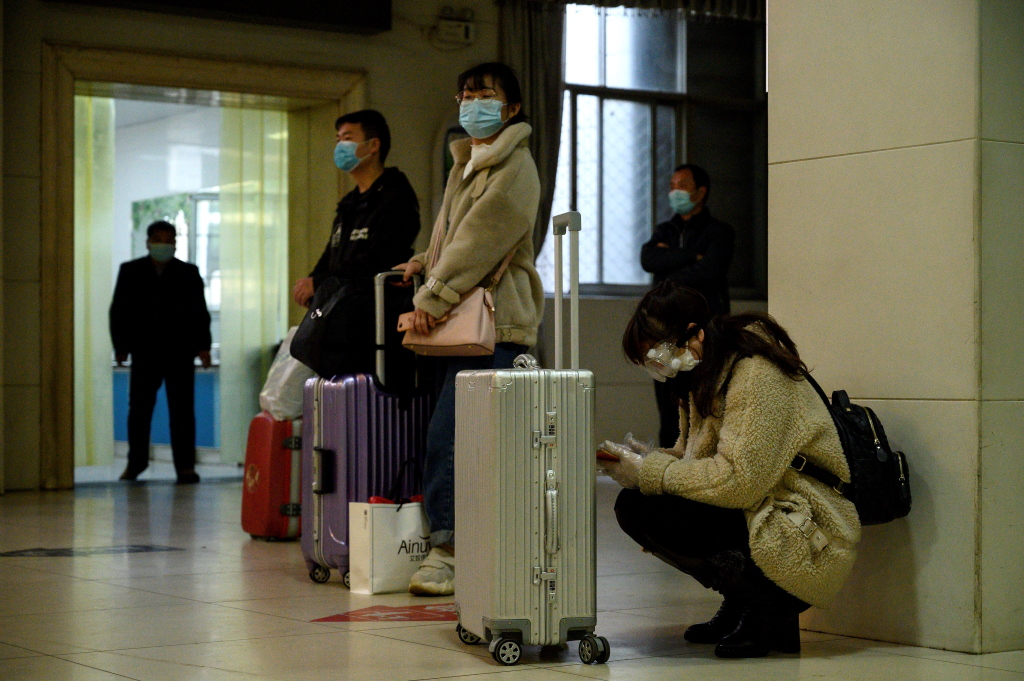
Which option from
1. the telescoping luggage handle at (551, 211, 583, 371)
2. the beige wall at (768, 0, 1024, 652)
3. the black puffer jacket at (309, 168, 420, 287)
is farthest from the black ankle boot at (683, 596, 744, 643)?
the black puffer jacket at (309, 168, 420, 287)

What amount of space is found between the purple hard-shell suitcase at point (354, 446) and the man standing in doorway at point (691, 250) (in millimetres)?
2411

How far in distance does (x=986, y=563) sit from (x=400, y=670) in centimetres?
135

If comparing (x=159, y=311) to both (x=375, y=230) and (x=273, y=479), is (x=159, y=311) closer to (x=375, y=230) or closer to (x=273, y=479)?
(x=273, y=479)

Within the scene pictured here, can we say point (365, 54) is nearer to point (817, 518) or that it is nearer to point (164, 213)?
point (164, 213)

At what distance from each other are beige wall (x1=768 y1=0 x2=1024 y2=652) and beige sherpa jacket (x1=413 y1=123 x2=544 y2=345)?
0.92 metres

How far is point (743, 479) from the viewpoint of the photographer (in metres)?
2.95

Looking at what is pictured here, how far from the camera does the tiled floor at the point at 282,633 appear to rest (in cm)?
286

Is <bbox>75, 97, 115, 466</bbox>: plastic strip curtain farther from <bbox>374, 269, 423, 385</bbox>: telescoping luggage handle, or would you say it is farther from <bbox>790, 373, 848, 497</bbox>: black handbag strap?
<bbox>790, 373, 848, 497</bbox>: black handbag strap

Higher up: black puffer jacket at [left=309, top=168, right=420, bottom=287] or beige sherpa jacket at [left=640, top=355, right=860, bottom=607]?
black puffer jacket at [left=309, top=168, right=420, bottom=287]

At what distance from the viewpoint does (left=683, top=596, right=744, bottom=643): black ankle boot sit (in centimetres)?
323

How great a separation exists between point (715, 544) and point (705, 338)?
0.47 m

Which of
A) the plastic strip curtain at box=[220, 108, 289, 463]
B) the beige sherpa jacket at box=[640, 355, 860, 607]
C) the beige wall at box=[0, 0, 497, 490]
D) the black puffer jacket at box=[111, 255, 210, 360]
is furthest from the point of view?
the plastic strip curtain at box=[220, 108, 289, 463]

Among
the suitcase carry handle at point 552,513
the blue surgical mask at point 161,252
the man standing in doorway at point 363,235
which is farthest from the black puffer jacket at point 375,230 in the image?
the blue surgical mask at point 161,252

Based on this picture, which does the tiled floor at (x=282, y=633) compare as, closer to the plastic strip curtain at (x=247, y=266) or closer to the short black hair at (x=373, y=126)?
the short black hair at (x=373, y=126)
